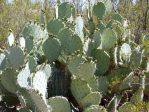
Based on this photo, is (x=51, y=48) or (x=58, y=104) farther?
(x=51, y=48)

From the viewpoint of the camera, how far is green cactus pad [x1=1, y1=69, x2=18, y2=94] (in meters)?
4.64

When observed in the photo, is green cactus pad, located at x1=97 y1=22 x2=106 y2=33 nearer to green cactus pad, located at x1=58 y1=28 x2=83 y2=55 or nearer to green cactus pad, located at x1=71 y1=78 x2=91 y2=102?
green cactus pad, located at x1=58 y1=28 x2=83 y2=55

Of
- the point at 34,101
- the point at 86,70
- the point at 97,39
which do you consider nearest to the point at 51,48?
the point at 97,39

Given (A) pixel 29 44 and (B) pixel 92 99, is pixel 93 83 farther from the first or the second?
(A) pixel 29 44

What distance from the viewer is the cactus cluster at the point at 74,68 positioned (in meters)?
4.46

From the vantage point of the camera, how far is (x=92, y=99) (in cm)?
463

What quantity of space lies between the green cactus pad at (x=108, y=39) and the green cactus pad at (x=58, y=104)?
1.12 metres

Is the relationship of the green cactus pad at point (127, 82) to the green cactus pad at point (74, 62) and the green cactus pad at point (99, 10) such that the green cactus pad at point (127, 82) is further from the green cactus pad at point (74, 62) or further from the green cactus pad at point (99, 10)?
the green cactus pad at point (99, 10)

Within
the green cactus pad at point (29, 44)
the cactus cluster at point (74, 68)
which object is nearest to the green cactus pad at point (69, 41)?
the cactus cluster at point (74, 68)

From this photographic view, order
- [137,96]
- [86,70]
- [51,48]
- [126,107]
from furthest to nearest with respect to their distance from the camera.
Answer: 1. [51,48]
2. [137,96]
3. [126,107]
4. [86,70]

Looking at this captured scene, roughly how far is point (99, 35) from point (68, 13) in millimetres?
618

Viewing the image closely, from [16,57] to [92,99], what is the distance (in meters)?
0.83

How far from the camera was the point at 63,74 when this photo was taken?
5.07m

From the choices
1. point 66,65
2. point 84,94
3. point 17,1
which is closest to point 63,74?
point 66,65
